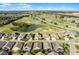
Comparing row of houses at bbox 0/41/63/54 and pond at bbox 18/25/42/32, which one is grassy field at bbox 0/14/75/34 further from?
row of houses at bbox 0/41/63/54

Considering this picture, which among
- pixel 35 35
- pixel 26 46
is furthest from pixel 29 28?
pixel 26 46

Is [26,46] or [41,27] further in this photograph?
[41,27]

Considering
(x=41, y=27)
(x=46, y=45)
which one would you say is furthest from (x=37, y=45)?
(x=41, y=27)

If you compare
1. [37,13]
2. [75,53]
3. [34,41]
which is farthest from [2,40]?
[75,53]

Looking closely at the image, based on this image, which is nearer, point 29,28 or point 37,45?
point 37,45

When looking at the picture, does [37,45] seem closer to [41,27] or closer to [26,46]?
[26,46]

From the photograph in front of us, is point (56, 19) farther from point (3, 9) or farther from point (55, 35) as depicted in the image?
point (3, 9)

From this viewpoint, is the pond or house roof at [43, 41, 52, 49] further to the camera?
the pond

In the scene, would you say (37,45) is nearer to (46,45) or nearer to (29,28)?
(46,45)

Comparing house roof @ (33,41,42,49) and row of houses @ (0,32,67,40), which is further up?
row of houses @ (0,32,67,40)

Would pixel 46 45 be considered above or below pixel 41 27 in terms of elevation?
below

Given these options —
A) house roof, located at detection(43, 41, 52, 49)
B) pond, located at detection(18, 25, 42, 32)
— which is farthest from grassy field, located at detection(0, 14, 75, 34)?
house roof, located at detection(43, 41, 52, 49)
